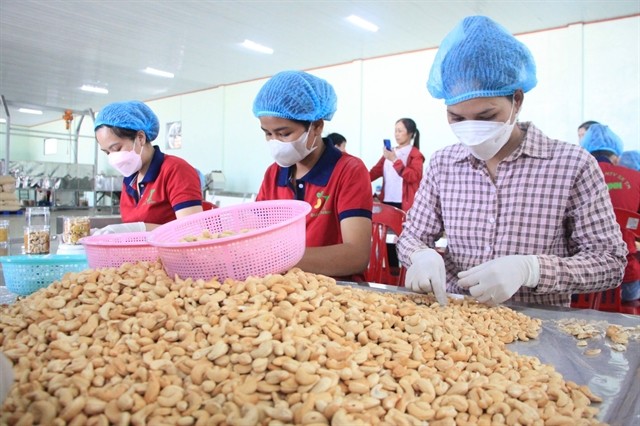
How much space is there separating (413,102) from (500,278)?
638cm

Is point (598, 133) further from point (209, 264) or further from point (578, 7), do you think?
point (209, 264)

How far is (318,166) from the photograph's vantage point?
1.82m

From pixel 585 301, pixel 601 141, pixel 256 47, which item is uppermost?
pixel 256 47

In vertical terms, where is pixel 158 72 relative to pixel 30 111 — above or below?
below

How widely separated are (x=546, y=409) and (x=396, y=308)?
1.16ft

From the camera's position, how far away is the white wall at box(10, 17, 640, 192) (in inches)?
214

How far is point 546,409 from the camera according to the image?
0.70 metres

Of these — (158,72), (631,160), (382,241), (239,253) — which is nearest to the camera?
(239,253)

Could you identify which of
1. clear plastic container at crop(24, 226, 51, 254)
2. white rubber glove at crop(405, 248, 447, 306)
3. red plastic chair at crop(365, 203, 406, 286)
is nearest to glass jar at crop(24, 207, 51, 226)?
clear plastic container at crop(24, 226, 51, 254)

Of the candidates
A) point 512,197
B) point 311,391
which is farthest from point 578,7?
point 311,391

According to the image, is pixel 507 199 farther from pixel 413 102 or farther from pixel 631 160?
pixel 413 102

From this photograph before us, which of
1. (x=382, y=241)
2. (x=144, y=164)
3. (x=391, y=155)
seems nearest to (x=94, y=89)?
(x=391, y=155)

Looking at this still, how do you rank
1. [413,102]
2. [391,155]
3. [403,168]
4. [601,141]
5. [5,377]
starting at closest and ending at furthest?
[5,377]
[601,141]
[403,168]
[391,155]
[413,102]

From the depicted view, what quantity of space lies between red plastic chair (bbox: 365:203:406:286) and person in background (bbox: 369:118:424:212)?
2244 mm
